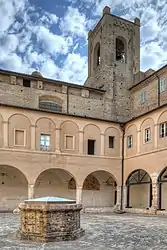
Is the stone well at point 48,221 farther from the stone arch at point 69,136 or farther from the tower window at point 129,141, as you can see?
the tower window at point 129,141

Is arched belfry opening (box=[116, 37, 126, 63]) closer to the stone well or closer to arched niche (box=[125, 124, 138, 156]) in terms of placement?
arched niche (box=[125, 124, 138, 156])

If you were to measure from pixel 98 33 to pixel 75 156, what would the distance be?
15512 millimetres

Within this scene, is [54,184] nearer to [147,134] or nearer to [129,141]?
[129,141]

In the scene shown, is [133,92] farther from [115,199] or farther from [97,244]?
[97,244]

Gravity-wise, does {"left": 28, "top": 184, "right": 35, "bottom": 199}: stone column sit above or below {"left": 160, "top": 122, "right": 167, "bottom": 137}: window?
below

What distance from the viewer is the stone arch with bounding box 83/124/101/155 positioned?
24.2 metres

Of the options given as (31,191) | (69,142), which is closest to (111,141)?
(69,142)

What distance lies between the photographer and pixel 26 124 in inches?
884

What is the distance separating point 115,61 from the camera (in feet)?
103

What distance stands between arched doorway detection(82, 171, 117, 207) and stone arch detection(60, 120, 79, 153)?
381 centimetres

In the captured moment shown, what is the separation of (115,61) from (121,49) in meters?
2.29

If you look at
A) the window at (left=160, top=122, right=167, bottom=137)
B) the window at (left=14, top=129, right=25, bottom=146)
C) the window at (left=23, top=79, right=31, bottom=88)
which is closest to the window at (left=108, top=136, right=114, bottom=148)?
the window at (left=160, top=122, right=167, bottom=137)

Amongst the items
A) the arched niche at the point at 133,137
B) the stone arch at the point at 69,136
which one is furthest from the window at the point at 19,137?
the arched niche at the point at 133,137

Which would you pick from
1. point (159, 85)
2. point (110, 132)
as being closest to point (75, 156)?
point (110, 132)
